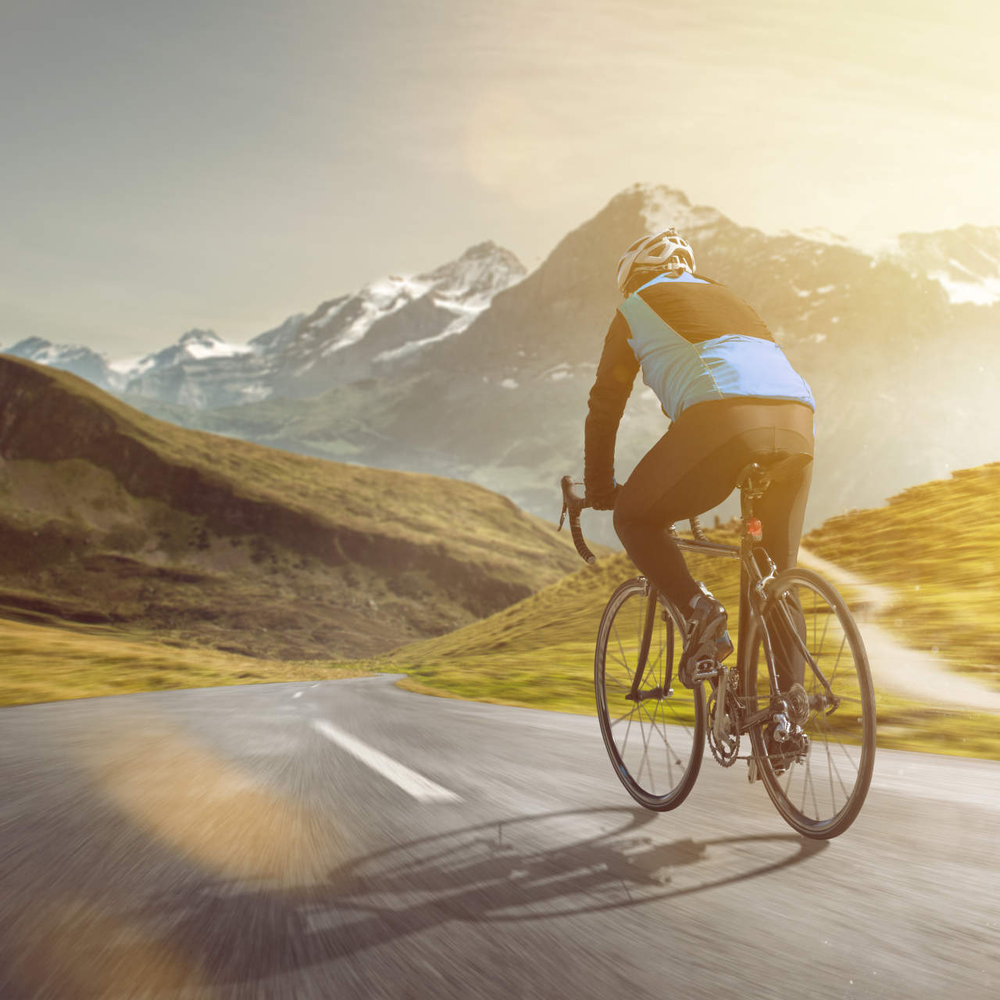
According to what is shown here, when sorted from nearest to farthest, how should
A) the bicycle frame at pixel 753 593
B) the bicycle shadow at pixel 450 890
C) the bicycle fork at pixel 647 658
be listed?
the bicycle shadow at pixel 450 890, the bicycle frame at pixel 753 593, the bicycle fork at pixel 647 658

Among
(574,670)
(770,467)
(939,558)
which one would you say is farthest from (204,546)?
(770,467)

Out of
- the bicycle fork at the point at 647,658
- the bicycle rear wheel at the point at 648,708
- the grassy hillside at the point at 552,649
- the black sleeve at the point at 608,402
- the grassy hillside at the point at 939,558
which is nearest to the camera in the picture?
the bicycle rear wheel at the point at 648,708

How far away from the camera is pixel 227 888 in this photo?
260 centimetres

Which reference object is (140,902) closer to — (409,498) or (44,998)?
(44,998)

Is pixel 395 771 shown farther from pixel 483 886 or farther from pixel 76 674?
pixel 76 674

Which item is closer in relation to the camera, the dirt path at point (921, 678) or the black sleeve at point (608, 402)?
the black sleeve at point (608, 402)

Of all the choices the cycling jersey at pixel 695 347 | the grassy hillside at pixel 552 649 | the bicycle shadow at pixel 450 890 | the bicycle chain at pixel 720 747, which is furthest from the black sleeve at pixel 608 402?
the bicycle shadow at pixel 450 890

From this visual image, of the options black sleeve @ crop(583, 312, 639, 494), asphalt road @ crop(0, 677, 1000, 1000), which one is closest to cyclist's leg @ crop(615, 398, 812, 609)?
black sleeve @ crop(583, 312, 639, 494)

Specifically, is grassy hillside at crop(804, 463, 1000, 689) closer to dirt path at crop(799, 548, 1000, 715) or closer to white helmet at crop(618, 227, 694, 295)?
dirt path at crop(799, 548, 1000, 715)

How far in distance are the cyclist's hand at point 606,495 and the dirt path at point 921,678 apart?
2.22 metres

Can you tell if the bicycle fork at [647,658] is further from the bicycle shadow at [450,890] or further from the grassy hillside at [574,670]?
the bicycle shadow at [450,890]

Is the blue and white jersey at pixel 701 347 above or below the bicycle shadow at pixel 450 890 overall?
above

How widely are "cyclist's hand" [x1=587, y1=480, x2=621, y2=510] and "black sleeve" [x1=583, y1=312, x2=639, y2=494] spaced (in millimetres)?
10

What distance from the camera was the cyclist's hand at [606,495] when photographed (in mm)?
4027
